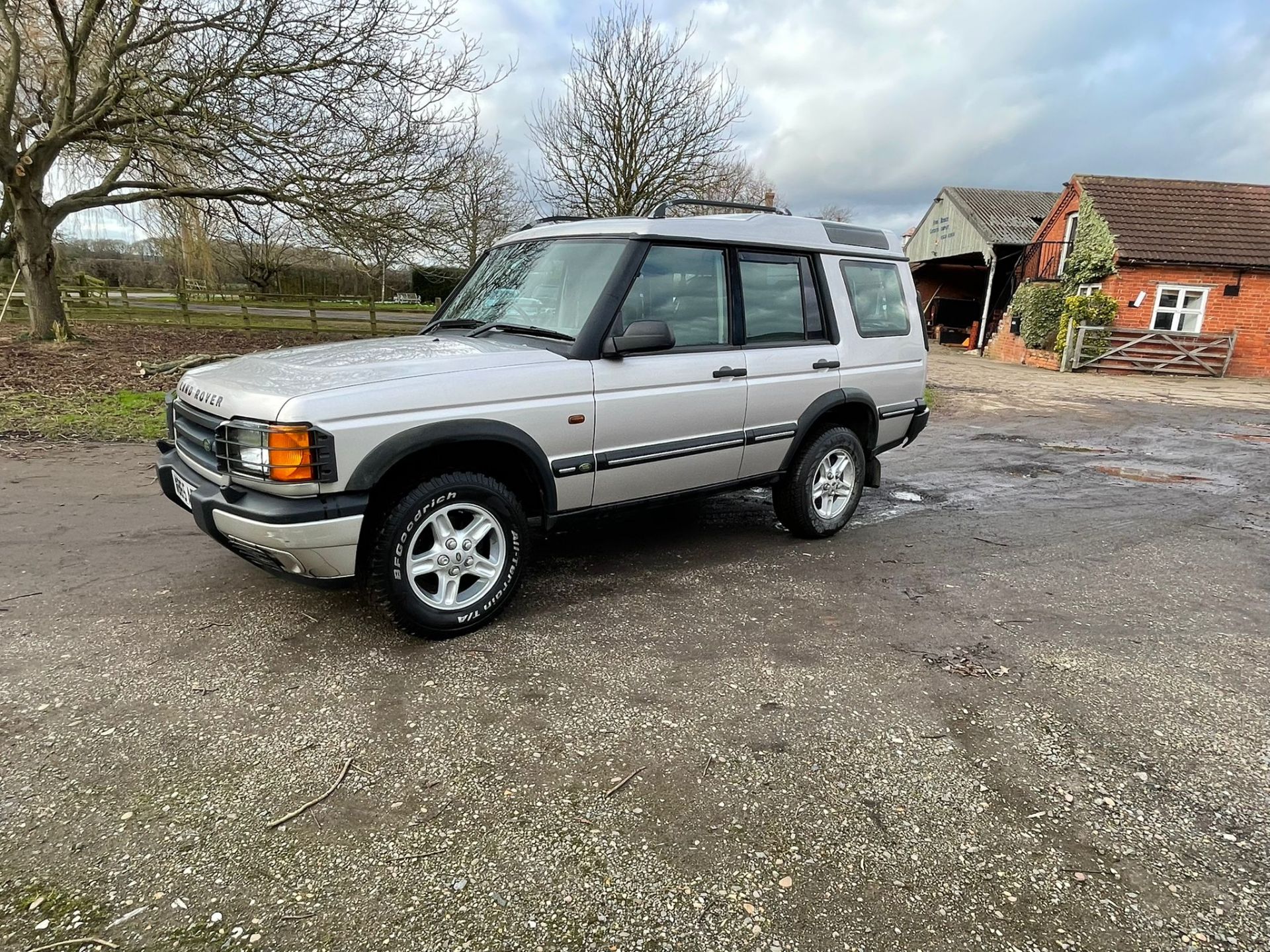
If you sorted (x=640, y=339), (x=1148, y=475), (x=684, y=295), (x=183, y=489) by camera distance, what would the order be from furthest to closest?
(x=1148, y=475)
(x=684, y=295)
(x=640, y=339)
(x=183, y=489)

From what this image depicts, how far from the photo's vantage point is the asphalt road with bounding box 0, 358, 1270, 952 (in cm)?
202

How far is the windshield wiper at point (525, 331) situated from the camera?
Result: 386 centimetres

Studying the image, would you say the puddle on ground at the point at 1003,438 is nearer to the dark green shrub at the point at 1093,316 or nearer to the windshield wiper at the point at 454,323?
the windshield wiper at the point at 454,323

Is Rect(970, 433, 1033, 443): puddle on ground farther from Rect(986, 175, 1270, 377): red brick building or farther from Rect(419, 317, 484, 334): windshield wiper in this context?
Rect(986, 175, 1270, 377): red brick building

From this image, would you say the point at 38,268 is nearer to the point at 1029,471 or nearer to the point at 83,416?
the point at 83,416

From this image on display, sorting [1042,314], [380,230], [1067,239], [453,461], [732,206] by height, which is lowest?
[453,461]

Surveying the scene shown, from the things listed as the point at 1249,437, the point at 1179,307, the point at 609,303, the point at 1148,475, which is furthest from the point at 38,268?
the point at 1179,307

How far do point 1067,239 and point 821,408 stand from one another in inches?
930

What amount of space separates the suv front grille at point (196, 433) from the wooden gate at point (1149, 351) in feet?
68.6

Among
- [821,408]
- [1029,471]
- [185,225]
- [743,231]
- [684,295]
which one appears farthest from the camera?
[185,225]

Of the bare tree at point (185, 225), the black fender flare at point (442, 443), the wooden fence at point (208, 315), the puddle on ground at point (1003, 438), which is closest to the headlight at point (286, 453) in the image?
the black fender flare at point (442, 443)

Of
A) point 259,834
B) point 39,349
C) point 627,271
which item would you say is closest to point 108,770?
point 259,834

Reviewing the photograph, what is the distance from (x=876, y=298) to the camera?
5320mm

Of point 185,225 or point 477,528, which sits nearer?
point 477,528
